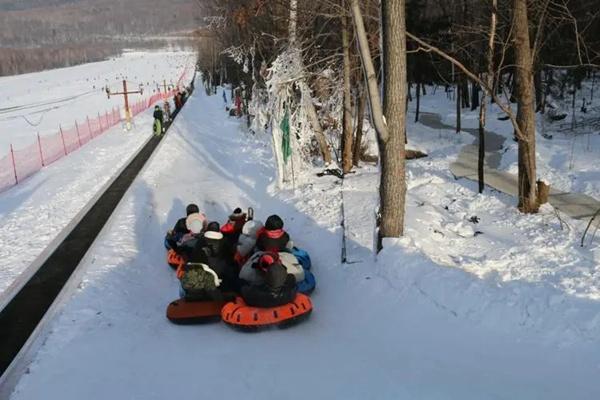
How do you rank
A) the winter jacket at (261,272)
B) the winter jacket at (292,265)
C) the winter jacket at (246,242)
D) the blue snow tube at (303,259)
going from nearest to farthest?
1. the winter jacket at (261,272)
2. the winter jacket at (292,265)
3. the winter jacket at (246,242)
4. the blue snow tube at (303,259)

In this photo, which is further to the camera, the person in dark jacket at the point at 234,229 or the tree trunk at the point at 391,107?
the person in dark jacket at the point at 234,229

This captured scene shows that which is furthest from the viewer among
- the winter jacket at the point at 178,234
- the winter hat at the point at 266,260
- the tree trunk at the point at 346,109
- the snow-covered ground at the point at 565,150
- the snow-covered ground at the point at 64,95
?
the snow-covered ground at the point at 64,95

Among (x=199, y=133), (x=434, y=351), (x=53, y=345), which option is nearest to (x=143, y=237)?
(x=53, y=345)

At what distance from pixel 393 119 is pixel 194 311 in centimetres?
424

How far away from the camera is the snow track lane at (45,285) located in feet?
24.1

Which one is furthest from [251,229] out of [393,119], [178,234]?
[393,119]

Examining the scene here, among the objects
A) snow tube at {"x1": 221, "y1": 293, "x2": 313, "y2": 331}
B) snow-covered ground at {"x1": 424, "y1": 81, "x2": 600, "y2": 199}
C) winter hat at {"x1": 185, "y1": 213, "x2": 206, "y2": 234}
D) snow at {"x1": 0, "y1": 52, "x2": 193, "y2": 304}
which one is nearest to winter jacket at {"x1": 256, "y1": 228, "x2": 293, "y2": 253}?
snow tube at {"x1": 221, "y1": 293, "x2": 313, "y2": 331}

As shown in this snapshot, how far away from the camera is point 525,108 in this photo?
11844 mm

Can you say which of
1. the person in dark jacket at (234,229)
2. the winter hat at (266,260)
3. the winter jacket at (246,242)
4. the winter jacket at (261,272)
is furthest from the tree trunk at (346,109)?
the winter hat at (266,260)

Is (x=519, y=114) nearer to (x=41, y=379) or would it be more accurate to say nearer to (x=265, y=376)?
(x=265, y=376)

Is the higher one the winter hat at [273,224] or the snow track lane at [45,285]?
the winter hat at [273,224]

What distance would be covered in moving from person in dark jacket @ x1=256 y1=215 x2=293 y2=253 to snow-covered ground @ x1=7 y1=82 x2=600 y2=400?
97 cm

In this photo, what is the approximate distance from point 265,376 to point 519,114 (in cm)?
871

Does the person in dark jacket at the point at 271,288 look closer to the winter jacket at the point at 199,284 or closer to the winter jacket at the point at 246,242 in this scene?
the winter jacket at the point at 199,284
